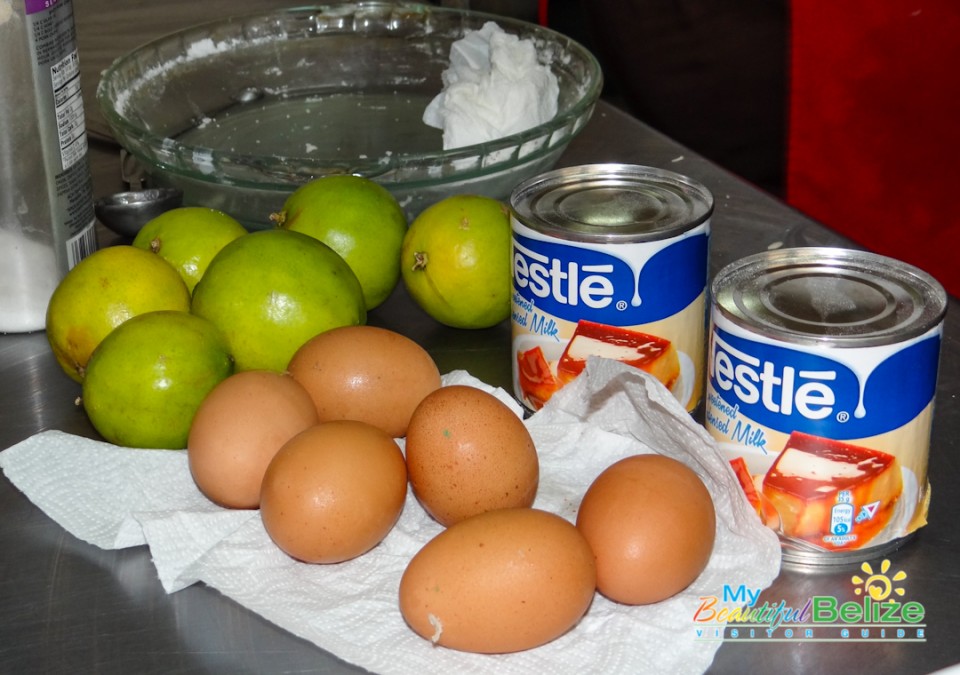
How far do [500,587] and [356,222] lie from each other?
46 centimetres

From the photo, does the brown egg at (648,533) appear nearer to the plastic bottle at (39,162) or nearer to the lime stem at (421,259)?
the lime stem at (421,259)

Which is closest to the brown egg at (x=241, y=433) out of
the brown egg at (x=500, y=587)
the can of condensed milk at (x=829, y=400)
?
the brown egg at (x=500, y=587)

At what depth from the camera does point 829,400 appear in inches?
25.7

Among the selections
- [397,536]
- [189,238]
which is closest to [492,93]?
[189,238]

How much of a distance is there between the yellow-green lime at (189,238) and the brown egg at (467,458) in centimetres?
34

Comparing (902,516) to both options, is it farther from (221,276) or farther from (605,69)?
(605,69)

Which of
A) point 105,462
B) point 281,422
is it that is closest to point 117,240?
point 105,462

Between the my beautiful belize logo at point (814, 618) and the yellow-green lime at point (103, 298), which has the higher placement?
the yellow-green lime at point (103, 298)

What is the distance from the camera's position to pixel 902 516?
0.70m

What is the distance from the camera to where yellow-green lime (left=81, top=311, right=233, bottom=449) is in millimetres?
806

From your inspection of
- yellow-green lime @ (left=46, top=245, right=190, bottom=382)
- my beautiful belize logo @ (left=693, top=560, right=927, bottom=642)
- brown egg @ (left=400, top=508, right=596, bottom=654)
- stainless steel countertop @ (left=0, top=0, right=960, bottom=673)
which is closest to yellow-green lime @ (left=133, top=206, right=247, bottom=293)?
yellow-green lime @ (left=46, top=245, right=190, bottom=382)

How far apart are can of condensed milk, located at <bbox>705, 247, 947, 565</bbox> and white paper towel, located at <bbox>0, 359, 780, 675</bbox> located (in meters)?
0.03

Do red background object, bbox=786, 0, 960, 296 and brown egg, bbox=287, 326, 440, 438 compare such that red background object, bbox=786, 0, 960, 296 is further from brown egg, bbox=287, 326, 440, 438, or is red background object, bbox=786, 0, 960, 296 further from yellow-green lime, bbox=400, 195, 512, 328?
brown egg, bbox=287, 326, 440, 438

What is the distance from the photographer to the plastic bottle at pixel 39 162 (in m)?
0.92
